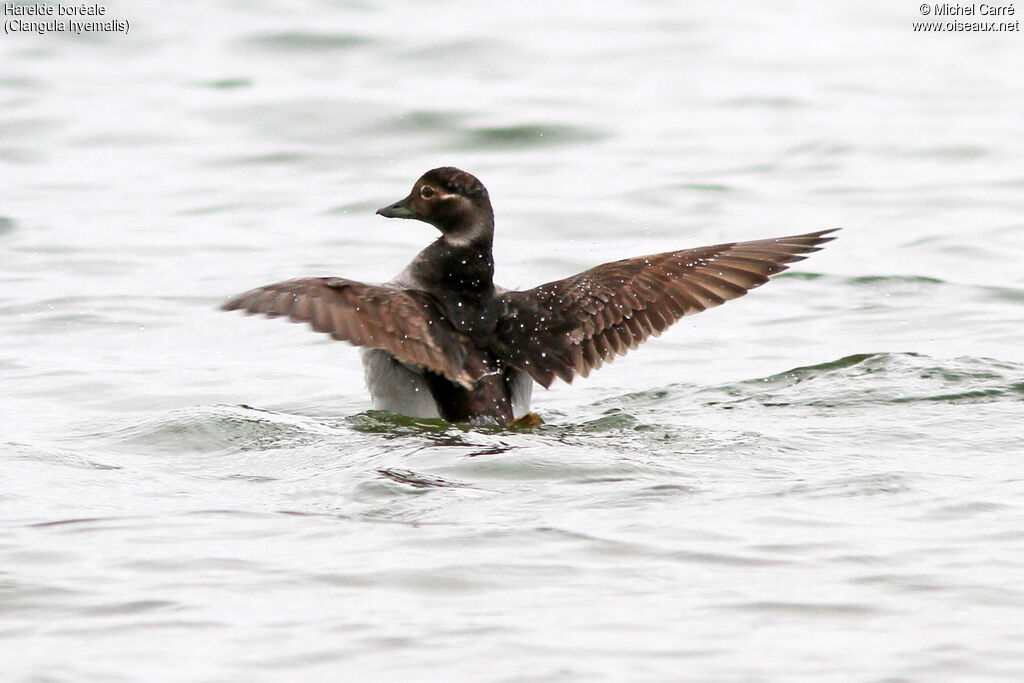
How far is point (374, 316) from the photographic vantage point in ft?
21.5

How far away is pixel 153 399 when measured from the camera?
7930mm

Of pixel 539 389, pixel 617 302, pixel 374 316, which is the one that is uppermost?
pixel 374 316

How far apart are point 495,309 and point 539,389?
1352 millimetres

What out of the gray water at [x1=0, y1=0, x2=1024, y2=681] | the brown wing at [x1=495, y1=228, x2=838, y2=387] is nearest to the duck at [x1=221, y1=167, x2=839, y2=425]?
the brown wing at [x1=495, y1=228, x2=838, y2=387]

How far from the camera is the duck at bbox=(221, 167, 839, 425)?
277 inches

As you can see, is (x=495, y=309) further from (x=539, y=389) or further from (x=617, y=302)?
(x=539, y=389)

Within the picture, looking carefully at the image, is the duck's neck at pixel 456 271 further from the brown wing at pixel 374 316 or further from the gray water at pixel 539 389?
the gray water at pixel 539 389

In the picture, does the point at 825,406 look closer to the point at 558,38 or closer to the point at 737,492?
the point at 737,492

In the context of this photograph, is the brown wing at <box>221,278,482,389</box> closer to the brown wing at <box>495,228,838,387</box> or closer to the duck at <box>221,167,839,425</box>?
the duck at <box>221,167,839,425</box>

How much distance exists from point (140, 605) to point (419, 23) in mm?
14823

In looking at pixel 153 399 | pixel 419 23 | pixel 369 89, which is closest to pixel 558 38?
pixel 419 23

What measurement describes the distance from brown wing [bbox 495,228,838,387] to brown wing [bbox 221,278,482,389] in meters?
0.39

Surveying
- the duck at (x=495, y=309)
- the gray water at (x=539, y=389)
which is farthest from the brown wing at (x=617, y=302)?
the gray water at (x=539, y=389)

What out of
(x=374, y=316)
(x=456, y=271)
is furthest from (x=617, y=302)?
(x=374, y=316)
